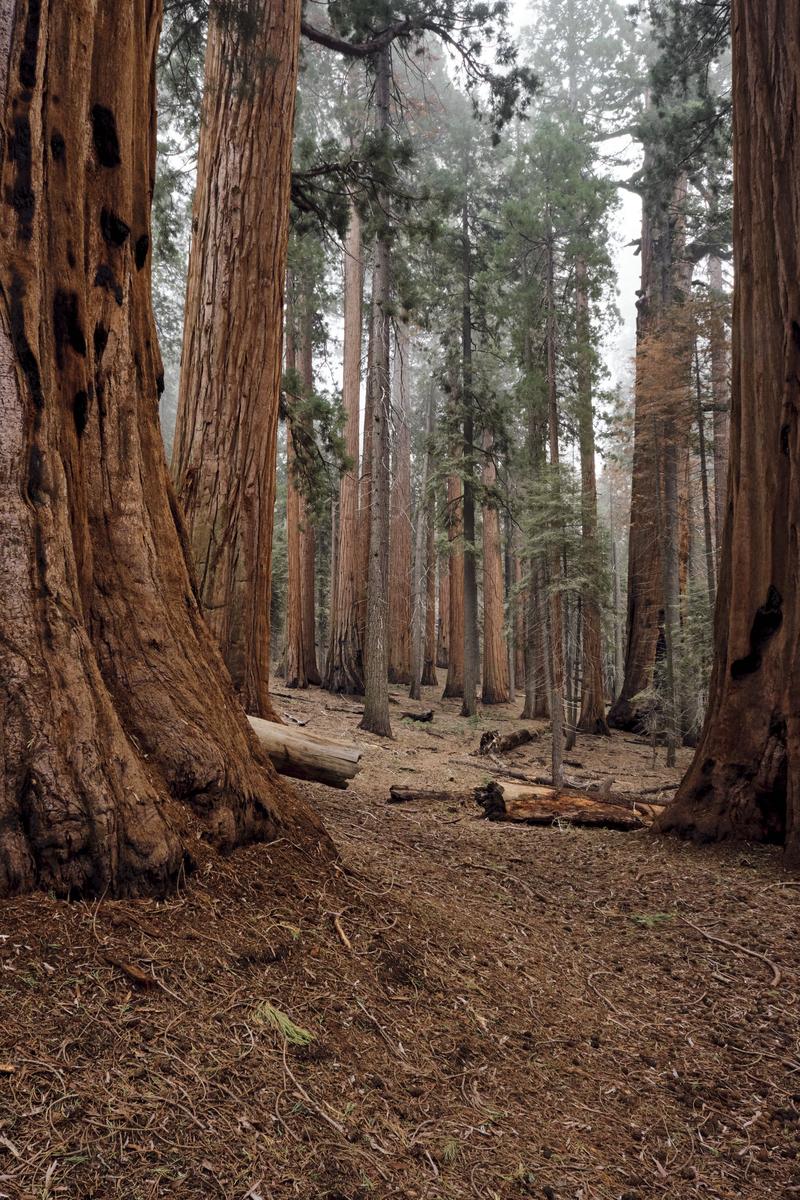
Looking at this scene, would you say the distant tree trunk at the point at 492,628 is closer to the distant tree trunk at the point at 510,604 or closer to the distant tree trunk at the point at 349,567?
the distant tree trunk at the point at 510,604

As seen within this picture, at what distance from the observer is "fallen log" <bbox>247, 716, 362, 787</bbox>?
14.9 ft

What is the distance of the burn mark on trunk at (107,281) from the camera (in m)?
2.90

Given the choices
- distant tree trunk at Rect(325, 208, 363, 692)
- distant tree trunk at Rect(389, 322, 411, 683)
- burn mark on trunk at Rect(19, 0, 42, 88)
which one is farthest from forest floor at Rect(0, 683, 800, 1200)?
distant tree trunk at Rect(389, 322, 411, 683)

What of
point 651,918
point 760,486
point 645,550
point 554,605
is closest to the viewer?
point 651,918

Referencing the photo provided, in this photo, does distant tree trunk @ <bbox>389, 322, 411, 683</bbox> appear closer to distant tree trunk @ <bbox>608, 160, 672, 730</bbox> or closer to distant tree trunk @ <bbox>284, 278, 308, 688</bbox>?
distant tree trunk @ <bbox>284, 278, 308, 688</bbox>

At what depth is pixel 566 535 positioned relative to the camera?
12.0 meters

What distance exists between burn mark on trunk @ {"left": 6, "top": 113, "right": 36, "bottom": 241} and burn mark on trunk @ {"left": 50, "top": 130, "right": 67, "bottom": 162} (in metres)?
0.11

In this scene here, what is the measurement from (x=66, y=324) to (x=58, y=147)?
2.13 ft

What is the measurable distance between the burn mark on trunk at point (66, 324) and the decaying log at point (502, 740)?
10120 millimetres

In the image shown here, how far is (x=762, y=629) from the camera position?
18.0 feet

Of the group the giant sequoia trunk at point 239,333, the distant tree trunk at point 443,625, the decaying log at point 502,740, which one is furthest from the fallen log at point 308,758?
the distant tree trunk at point 443,625

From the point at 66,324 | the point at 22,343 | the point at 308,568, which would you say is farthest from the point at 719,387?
the point at 22,343

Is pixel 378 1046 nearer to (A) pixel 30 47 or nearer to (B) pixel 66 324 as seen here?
(B) pixel 66 324

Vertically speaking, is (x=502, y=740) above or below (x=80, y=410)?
below
